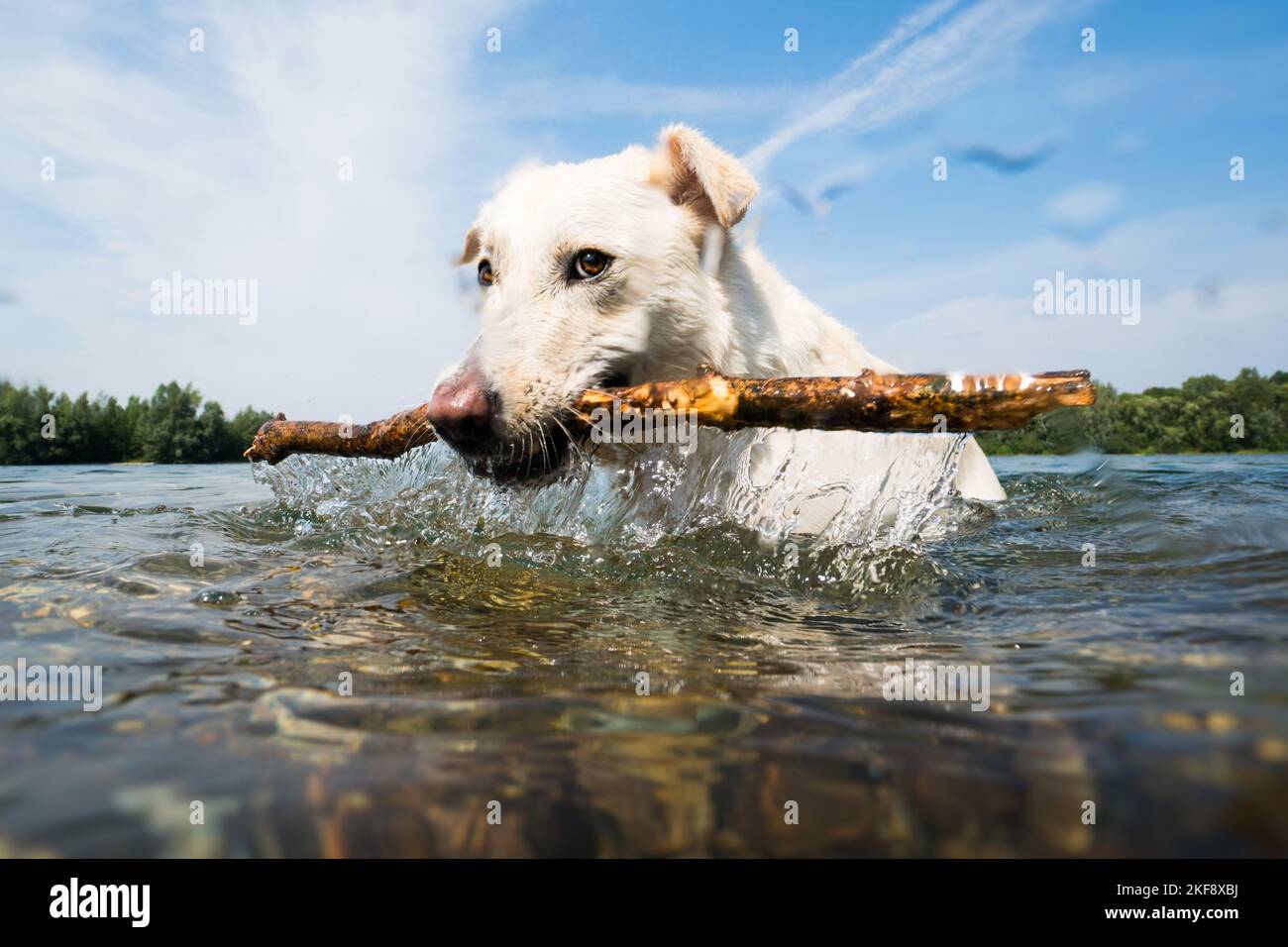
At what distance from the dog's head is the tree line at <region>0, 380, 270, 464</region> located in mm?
49092

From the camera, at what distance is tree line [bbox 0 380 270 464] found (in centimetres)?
4966

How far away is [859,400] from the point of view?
338cm

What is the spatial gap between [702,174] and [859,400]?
196 centimetres

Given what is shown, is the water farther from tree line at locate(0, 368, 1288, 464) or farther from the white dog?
tree line at locate(0, 368, 1288, 464)

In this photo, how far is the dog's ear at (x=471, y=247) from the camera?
18.6ft

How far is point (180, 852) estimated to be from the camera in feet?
4.38

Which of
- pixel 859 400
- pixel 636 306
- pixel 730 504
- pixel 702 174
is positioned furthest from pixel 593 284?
pixel 859 400

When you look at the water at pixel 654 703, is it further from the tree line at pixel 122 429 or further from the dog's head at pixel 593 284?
the tree line at pixel 122 429

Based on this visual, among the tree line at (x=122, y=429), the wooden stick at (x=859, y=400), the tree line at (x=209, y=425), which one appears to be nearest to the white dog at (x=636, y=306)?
the wooden stick at (x=859, y=400)

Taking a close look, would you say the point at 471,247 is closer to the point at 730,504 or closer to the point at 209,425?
the point at 730,504

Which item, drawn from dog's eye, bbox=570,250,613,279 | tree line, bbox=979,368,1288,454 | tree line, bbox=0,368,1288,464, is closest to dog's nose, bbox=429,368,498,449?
dog's eye, bbox=570,250,613,279
